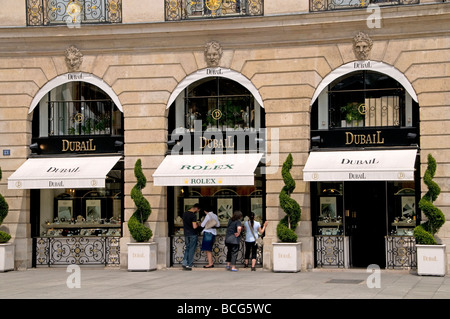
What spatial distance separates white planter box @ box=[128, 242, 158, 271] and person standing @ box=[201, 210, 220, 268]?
1.56m

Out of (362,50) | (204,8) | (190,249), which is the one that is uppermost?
(204,8)

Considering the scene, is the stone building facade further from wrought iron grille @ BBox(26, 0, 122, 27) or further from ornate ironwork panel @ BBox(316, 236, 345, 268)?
wrought iron grille @ BBox(26, 0, 122, 27)

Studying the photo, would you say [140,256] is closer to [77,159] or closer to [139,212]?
[139,212]

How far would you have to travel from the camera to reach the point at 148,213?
21094mm

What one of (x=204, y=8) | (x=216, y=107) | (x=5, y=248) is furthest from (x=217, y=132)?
(x=5, y=248)

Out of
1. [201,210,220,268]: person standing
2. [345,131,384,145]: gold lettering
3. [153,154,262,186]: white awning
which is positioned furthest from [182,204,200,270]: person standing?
[345,131,384,145]: gold lettering

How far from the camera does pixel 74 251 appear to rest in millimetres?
22578

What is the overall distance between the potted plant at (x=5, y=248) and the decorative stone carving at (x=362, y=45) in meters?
10.9

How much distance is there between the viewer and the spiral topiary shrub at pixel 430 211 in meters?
18.9

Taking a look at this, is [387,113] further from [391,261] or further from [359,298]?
[359,298]

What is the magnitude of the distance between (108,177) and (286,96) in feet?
19.5

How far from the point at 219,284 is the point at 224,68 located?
6.88 m

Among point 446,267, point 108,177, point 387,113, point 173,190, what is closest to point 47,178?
point 108,177

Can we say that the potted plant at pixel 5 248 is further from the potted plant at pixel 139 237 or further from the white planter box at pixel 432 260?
the white planter box at pixel 432 260
